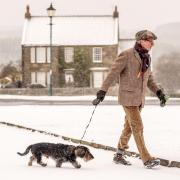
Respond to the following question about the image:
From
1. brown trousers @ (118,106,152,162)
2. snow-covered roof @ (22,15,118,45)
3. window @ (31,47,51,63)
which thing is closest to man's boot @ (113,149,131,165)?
brown trousers @ (118,106,152,162)

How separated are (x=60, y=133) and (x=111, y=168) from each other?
5091mm

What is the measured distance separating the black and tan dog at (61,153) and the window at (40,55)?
51782mm

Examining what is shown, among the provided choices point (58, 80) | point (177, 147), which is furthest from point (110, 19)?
point (177, 147)

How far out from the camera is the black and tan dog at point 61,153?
9219 millimetres

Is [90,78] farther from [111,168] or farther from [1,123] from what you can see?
[111,168]

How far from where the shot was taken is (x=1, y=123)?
1775cm

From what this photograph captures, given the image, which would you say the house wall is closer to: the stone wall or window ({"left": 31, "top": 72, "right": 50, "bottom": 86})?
window ({"left": 31, "top": 72, "right": 50, "bottom": 86})

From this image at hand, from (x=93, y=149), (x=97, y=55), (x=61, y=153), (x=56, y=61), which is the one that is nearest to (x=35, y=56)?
(x=56, y=61)

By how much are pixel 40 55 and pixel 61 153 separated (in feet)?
172

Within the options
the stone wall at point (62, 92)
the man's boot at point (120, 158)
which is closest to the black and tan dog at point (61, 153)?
the man's boot at point (120, 158)

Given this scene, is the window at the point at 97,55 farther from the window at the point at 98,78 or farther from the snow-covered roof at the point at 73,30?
the window at the point at 98,78

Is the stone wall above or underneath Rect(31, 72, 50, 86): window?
underneath

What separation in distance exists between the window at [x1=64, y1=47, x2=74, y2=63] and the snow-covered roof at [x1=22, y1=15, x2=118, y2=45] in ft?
1.83

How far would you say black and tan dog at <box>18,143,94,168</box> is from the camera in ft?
30.2
